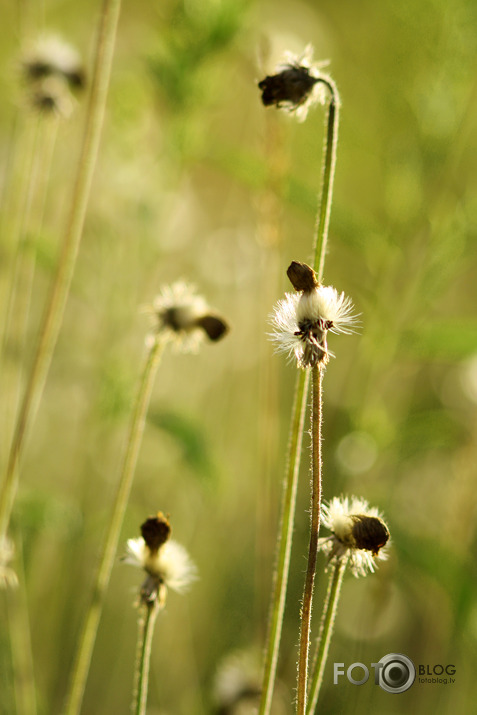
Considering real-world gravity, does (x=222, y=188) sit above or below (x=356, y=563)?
above

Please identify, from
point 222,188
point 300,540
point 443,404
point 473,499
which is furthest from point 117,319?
point 222,188

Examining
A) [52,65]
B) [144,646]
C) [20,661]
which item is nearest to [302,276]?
[144,646]

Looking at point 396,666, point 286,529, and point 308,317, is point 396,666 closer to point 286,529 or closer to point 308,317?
point 286,529

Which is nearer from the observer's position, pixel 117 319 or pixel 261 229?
pixel 261 229

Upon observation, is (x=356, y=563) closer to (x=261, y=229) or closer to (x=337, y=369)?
(x=261, y=229)

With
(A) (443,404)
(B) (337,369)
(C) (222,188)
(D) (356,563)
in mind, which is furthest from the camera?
(C) (222,188)

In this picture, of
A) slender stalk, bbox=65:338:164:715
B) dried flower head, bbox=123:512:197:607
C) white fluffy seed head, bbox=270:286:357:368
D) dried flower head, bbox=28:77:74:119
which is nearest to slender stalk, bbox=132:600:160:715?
dried flower head, bbox=123:512:197:607
